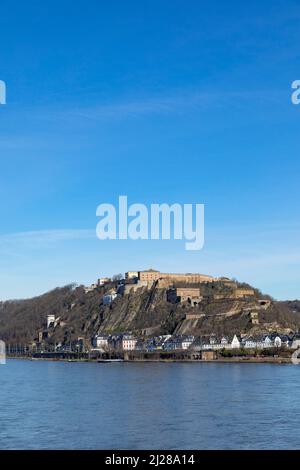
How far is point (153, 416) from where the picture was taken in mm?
15062

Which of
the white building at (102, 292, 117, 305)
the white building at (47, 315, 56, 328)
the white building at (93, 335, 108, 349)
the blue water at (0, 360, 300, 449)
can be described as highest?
the white building at (102, 292, 117, 305)

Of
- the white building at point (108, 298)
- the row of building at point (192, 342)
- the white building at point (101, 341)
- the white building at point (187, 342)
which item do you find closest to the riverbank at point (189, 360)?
the row of building at point (192, 342)

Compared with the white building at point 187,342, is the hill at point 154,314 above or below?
above

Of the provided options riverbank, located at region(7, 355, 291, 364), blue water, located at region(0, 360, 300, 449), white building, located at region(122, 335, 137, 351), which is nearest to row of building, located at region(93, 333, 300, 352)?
white building, located at region(122, 335, 137, 351)

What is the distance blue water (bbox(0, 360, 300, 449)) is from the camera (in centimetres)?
1183

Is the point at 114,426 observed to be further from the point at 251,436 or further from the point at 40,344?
the point at 40,344

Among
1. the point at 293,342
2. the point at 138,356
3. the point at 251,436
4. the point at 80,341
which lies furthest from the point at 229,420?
the point at 80,341

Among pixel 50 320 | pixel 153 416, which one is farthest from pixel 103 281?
pixel 153 416

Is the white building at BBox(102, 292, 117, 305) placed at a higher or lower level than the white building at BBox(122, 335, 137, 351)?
higher

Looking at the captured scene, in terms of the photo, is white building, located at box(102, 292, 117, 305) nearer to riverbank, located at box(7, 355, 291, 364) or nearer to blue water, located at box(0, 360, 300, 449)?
riverbank, located at box(7, 355, 291, 364)

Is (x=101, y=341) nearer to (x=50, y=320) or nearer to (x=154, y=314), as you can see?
(x=154, y=314)

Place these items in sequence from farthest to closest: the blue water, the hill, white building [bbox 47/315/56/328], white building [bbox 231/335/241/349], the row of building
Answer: white building [bbox 47/315/56/328] → the hill → white building [bbox 231/335/241/349] → the row of building → the blue water

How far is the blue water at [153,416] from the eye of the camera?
11.8 meters

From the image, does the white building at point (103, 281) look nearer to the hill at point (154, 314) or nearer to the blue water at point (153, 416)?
the hill at point (154, 314)
